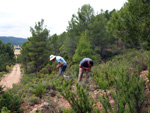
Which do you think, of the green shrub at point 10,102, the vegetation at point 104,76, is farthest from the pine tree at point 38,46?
the green shrub at point 10,102

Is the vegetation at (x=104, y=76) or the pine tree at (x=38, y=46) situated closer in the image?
the vegetation at (x=104, y=76)

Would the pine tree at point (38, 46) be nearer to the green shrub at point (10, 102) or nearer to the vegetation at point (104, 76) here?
the vegetation at point (104, 76)

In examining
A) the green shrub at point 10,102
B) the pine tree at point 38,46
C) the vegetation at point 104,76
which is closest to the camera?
the vegetation at point 104,76

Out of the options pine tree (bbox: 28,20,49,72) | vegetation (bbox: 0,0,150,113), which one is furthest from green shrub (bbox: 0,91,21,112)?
pine tree (bbox: 28,20,49,72)

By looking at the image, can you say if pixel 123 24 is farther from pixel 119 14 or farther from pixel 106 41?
pixel 106 41

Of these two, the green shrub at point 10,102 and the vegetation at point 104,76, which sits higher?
the vegetation at point 104,76

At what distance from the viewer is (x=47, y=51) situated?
24781 mm

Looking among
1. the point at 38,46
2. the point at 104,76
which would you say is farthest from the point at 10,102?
the point at 38,46

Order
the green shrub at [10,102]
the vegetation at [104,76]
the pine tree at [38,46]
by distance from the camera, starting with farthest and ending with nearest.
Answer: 1. the pine tree at [38,46]
2. the green shrub at [10,102]
3. the vegetation at [104,76]

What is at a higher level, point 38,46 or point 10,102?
point 38,46

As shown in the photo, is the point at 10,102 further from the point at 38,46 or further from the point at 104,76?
the point at 38,46

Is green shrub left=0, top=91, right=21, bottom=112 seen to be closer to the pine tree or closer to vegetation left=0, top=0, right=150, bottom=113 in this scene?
vegetation left=0, top=0, right=150, bottom=113

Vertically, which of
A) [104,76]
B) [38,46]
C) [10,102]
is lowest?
[10,102]

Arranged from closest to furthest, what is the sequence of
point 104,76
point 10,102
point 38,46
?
point 10,102 < point 104,76 < point 38,46
